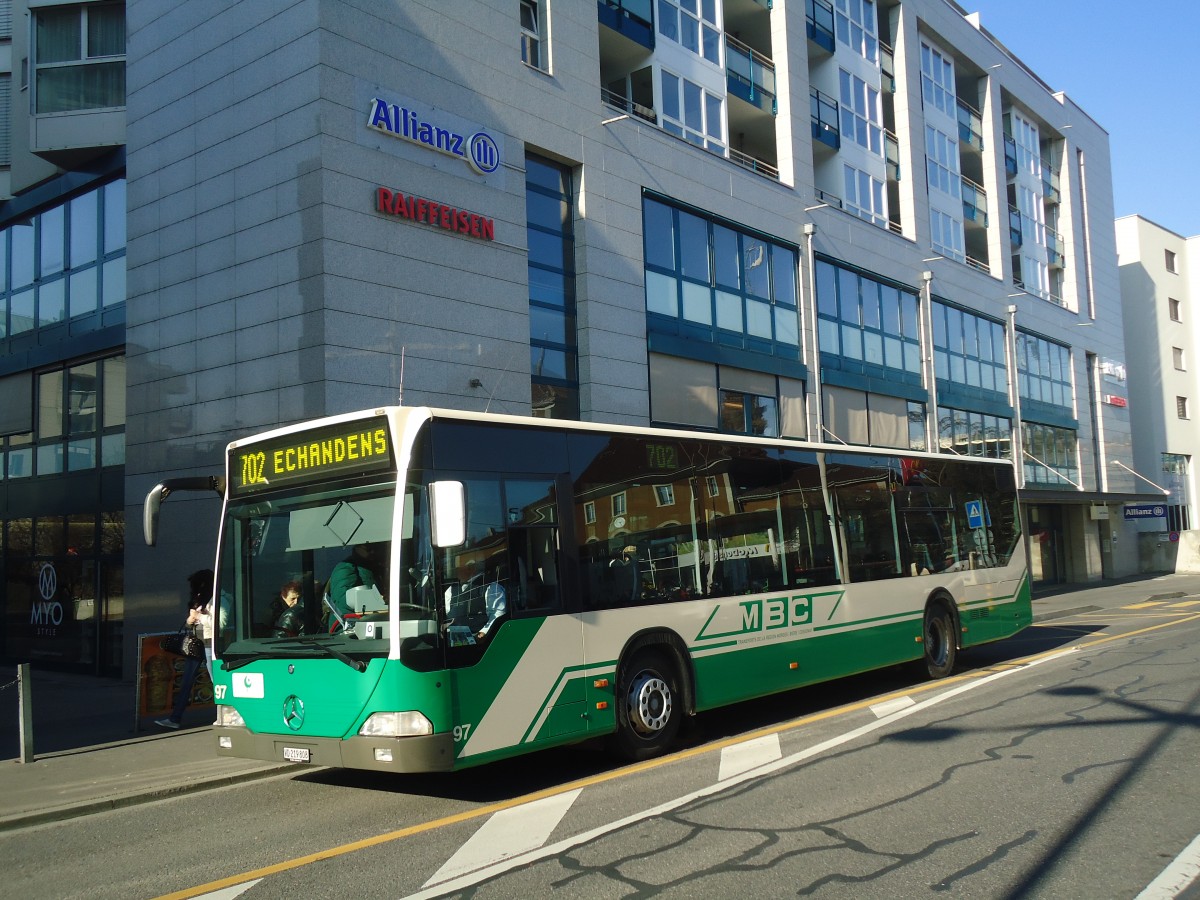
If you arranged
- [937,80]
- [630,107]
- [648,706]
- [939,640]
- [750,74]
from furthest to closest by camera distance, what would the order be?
[937,80], [750,74], [630,107], [939,640], [648,706]

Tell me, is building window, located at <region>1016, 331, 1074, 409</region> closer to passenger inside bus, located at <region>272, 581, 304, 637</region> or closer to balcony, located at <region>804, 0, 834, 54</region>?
balcony, located at <region>804, 0, 834, 54</region>

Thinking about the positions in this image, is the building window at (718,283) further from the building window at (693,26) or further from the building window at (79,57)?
the building window at (79,57)

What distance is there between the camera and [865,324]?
2850 centimetres

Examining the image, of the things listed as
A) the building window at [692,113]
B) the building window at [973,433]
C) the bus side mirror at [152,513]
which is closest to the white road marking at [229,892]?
the bus side mirror at [152,513]

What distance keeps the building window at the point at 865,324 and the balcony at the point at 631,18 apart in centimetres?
764

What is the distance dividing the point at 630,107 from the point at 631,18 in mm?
1835

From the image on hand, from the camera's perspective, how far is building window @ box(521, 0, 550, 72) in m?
18.7

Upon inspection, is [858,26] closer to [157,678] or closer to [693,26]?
[693,26]

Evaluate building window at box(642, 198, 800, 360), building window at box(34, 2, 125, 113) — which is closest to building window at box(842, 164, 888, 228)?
building window at box(642, 198, 800, 360)

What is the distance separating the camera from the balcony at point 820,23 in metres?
27.6

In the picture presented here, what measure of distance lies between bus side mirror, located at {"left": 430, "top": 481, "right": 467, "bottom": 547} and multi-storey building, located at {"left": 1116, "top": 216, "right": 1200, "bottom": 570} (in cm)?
4793

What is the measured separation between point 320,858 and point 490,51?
14.3 metres

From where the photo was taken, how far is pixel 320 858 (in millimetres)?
6305

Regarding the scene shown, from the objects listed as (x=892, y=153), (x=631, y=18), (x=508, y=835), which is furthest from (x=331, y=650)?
(x=892, y=153)
